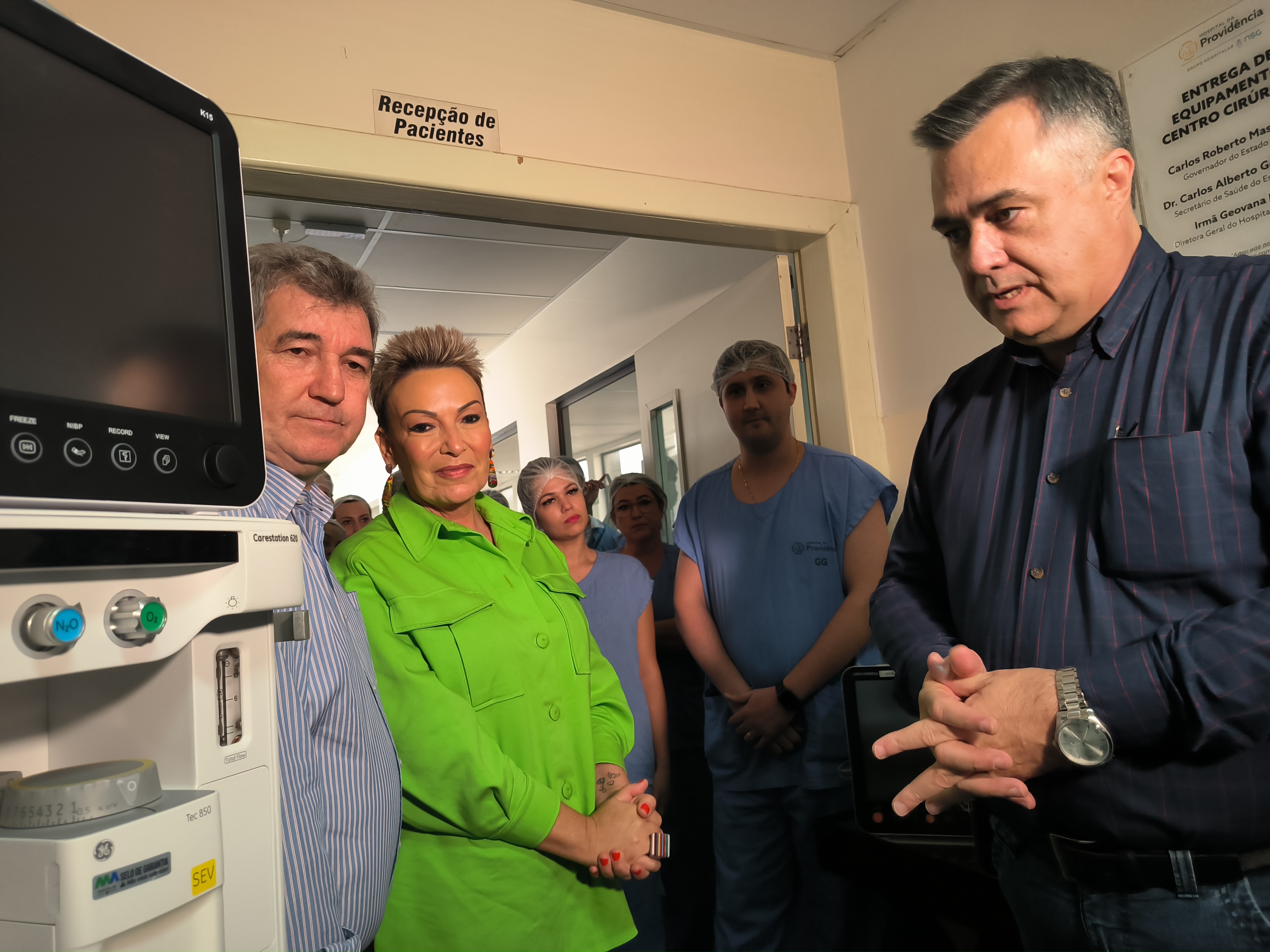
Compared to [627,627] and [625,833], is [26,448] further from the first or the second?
[627,627]

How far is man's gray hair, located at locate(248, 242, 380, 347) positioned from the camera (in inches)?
43.8

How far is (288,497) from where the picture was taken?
39.1 inches

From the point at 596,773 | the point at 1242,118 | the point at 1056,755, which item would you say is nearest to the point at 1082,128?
the point at 1056,755

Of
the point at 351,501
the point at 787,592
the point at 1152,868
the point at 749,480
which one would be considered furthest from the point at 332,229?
the point at 1152,868

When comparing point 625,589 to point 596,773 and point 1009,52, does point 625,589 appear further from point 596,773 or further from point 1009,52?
point 1009,52

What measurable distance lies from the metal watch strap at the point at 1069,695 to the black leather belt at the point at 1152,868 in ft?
0.60

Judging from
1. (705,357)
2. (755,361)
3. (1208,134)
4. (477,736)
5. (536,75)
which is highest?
(536,75)

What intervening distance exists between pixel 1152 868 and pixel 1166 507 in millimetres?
376

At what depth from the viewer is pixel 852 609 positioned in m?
2.03

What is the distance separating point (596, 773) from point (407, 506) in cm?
57

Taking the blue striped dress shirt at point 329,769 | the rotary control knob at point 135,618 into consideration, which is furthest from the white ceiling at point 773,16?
the rotary control knob at point 135,618

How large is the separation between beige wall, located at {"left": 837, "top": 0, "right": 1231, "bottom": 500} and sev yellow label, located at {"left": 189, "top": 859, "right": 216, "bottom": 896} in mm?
1965

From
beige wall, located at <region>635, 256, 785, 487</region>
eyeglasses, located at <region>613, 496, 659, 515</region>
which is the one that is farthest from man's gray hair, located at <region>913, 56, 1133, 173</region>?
eyeglasses, located at <region>613, 496, 659, 515</region>

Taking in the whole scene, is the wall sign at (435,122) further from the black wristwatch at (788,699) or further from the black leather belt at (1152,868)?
the black leather belt at (1152,868)
